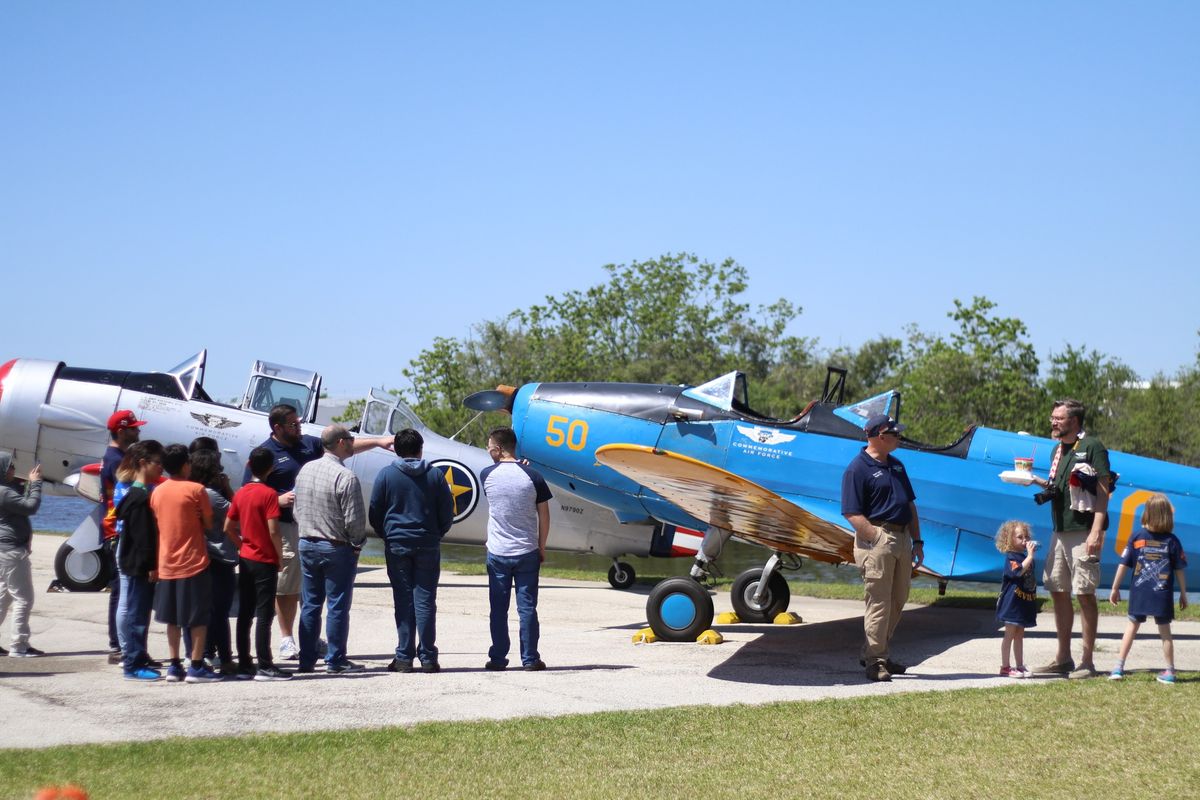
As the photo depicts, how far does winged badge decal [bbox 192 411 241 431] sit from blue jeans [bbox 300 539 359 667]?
7360 millimetres

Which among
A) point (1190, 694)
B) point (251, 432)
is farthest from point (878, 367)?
point (1190, 694)

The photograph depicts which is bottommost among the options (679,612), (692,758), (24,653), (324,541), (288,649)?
(24,653)

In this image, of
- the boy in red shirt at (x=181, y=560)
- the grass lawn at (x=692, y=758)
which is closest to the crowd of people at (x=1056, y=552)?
the grass lawn at (x=692, y=758)

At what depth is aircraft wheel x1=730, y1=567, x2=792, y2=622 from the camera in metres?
12.2

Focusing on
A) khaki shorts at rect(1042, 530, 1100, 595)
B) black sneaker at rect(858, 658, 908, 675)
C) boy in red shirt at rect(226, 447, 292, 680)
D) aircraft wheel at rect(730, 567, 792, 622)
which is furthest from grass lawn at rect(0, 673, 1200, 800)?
aircraft wheel at rect(730, 567, 792, 622)

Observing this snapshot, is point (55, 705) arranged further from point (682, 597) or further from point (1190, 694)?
point (1190, 694)

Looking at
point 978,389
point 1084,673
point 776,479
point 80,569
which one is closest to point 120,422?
point 80,569

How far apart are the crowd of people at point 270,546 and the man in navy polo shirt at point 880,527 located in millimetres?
2461

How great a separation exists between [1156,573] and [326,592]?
610 centimetres

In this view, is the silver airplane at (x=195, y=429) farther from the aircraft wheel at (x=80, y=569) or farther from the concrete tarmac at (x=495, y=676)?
the concrete tarmac at (x=495, y=676)

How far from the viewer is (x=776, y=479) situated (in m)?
11.6

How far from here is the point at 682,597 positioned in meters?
10.8

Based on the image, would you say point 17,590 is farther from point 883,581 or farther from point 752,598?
point 752,598

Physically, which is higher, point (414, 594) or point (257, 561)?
point (257, 561)
